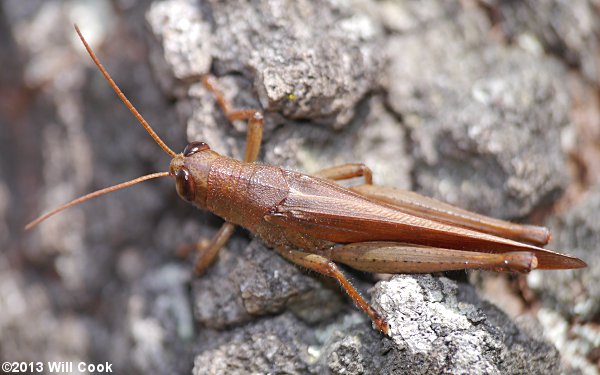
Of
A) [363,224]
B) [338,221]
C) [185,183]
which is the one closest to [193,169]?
[185,183]

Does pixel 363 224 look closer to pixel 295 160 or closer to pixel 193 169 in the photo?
pixel 295 160

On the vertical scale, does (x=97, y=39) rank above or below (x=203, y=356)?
above

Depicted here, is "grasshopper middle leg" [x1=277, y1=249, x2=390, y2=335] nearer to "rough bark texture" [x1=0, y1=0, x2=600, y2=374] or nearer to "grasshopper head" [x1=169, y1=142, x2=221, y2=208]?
"rough bark texture" [x1=0, y1=0, x2=600, y2=374]

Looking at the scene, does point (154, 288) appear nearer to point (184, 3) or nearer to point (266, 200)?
point (266, 200)

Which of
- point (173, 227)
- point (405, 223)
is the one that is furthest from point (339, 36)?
point (173, 227)

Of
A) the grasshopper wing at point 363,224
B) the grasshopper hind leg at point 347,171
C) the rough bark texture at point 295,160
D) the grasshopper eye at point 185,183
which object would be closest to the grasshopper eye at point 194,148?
the grasshopper eye at point 185,183

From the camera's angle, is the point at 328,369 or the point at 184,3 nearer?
the point at 328,369
